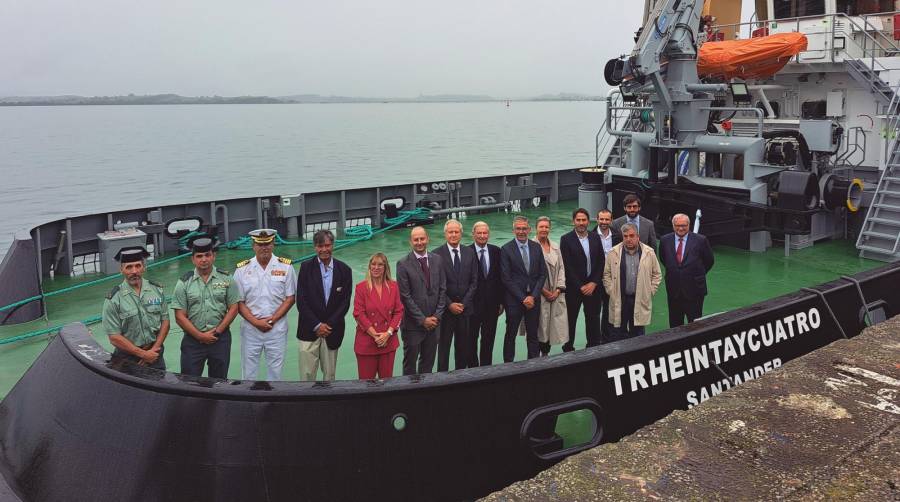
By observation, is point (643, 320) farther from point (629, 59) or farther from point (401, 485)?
point (629, 59)

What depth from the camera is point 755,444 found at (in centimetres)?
265

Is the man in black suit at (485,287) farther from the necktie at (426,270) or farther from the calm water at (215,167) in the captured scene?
the calm water at (215,167)

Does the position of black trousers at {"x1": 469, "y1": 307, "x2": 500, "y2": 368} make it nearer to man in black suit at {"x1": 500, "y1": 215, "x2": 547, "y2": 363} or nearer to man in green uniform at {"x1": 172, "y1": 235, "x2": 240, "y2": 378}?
man in black suit at {"x1": 500, "y1": 215, "x2": 547, "y2": 363}

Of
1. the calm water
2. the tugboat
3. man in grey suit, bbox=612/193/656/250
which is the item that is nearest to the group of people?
man in grey suit, bbox=612/193/656/250

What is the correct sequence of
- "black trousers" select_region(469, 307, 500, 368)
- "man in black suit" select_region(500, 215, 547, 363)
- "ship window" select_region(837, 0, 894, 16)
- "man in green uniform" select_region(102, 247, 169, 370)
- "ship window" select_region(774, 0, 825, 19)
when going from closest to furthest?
"man in green uniform" select_region(102, 247, 169, 370), "man in black suit" select_region(500, 215, 547, 363), "black trousers" select_region(469, 307, 500, 368), "ship window" select_region(837, 0, 894, 16), "ship window" select_region(774, 0, 825, 19)

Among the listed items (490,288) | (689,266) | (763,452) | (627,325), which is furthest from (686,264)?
(763,452)

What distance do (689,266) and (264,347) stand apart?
10.6 feet

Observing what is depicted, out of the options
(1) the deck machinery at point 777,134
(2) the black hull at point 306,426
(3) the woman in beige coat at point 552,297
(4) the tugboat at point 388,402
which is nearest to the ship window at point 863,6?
(1) the deck machinery at point 777,134

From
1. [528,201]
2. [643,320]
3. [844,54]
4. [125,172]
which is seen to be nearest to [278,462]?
[643,320]

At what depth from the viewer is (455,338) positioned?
520 centimetres

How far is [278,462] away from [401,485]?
590 mm

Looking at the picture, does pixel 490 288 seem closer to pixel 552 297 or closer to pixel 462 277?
pixel 462 277

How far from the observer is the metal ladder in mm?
8680

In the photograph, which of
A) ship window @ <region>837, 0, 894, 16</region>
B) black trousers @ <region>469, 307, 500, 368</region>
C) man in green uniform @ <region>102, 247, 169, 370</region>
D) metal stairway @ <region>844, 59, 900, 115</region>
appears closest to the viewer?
man in green uniform @ <region>102, 247, 169, 370</region>
